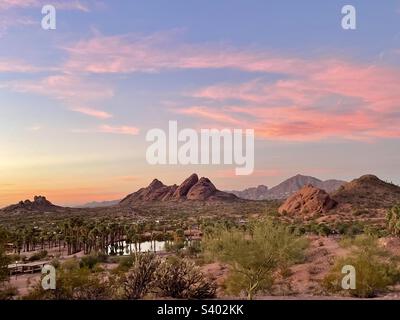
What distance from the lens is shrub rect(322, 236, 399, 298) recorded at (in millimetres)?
23609

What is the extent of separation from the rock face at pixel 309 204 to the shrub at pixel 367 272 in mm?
71666

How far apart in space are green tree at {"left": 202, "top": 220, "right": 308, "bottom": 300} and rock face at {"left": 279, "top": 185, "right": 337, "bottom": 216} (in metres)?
81.0

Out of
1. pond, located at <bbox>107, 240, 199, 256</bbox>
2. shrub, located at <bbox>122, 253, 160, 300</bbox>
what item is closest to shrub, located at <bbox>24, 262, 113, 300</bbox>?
shrub, located at <bbox>122, 253, 160, 300</bbox>

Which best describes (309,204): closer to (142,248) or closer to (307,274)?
(142,248)

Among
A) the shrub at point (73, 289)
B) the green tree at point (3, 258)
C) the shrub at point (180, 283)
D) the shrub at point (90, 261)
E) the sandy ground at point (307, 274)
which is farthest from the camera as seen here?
the shrub at point (90, 261)

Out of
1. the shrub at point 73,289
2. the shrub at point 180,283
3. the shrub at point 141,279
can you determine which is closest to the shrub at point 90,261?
the shrub at point 73,289

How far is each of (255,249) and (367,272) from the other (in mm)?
7047

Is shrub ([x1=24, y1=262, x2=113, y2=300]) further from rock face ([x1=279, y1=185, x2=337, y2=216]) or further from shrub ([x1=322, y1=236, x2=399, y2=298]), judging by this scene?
rock face ([x1=279, y1=185, x2=337, y2=216])

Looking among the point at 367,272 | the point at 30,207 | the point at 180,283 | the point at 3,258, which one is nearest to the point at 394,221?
the point at 367,272

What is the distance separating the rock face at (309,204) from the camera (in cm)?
10375

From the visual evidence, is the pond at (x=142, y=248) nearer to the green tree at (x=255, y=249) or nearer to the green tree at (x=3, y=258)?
the green tree at (x=3, y=258)

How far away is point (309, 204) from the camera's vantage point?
10575 cm
